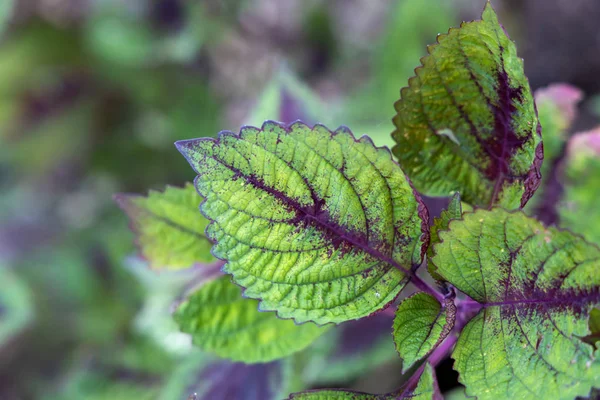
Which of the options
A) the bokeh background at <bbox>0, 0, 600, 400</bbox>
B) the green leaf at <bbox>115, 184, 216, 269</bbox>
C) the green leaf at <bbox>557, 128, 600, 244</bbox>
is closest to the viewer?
the green leaf at <bbox>115, 184, 216, 269</bbox>

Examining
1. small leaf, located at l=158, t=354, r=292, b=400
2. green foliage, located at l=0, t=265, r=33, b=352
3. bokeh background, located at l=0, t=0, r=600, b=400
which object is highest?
bokeh background, located at l=0, t=0, r=600, b=400

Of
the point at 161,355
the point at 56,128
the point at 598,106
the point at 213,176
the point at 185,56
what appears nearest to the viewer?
the point at 213,176

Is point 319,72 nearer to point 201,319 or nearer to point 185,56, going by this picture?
point 185,56

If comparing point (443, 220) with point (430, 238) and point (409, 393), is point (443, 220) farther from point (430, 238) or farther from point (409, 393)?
point (409, 393)

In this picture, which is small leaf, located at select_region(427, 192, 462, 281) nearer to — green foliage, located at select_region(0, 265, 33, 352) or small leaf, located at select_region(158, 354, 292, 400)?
small leaf, located at select_region(158, 354, 292, 400)

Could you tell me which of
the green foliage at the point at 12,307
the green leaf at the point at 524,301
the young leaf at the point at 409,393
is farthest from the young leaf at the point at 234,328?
the green foliage at the point at 12,307

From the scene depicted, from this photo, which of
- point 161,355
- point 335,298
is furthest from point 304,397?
point 161,355

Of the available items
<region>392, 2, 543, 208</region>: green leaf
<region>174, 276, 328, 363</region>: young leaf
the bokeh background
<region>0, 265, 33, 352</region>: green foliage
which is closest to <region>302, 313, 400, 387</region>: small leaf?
<region>174, 276, 328, 363</region>: young leaf
